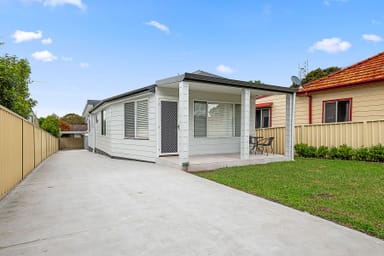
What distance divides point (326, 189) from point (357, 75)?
26.0ft

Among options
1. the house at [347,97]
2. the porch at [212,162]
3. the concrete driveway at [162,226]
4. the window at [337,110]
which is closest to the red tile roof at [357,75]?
the house at [347,97]

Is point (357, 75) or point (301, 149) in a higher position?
point (357, 75)

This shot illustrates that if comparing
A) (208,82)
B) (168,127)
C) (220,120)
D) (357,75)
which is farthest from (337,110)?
(168,127)

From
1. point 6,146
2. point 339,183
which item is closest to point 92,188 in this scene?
point 6,146

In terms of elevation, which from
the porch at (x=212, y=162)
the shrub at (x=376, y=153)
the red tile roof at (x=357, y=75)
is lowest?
the porch at (x=212, y=162)

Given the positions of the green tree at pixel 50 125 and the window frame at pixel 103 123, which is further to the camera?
the green tree at pixel 50 125

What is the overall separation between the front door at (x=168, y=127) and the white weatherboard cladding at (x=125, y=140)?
0.32 meters

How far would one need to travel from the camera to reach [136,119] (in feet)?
31.2

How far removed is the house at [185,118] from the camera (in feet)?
26.2

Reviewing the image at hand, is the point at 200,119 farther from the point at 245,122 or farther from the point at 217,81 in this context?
the point at 217,81

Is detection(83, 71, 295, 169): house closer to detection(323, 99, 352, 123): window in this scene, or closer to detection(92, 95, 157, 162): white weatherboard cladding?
detection(92, 95, 157, 162): white weatherboard cladding

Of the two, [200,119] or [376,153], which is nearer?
[376,153]

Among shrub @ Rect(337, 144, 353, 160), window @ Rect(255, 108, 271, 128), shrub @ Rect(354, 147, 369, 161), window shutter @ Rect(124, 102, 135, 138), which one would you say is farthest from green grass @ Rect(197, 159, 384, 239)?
window @ Rect(255, 108, 271, 128)

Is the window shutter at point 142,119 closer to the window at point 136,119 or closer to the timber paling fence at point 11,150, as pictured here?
the window at point 136,119
